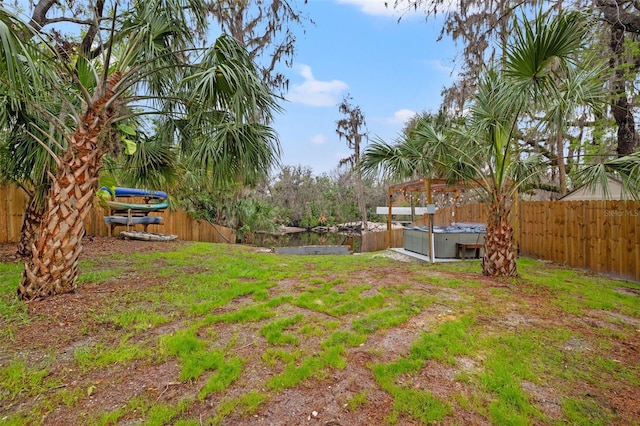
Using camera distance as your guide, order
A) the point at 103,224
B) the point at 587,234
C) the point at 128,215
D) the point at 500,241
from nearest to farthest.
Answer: the point at 500,241 → the point at 587,234 → the point at 128,215 → the point at 103,224

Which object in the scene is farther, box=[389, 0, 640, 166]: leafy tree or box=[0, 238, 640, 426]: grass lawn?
box=[389, 0, 640, 166]: leafy tree

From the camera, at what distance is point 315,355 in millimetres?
2395

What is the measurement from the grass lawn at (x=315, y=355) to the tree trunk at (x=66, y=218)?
0.72 feet

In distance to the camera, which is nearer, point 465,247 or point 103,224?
point 465,247

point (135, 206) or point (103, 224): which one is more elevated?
point (135, 206)

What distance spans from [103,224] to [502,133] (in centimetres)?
1066

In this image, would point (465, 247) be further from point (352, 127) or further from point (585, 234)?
point (352, 127)

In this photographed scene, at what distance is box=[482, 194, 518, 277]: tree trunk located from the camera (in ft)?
15.7

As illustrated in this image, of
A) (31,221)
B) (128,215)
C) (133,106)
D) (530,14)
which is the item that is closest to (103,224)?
(128,215)

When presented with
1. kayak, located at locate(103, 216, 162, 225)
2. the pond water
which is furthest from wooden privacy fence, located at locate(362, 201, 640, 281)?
kayak, located at locate(103, 216, 162, 225)

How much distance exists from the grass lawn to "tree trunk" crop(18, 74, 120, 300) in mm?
219

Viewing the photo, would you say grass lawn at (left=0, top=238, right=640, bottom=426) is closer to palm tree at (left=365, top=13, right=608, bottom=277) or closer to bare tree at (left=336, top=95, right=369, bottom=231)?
palm tree at (left=365, top=13, right=608, bottom=277)

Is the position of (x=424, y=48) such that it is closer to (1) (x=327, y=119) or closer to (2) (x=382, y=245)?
(2) (x=382, y=245)

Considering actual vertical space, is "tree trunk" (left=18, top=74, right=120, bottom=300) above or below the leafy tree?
below
